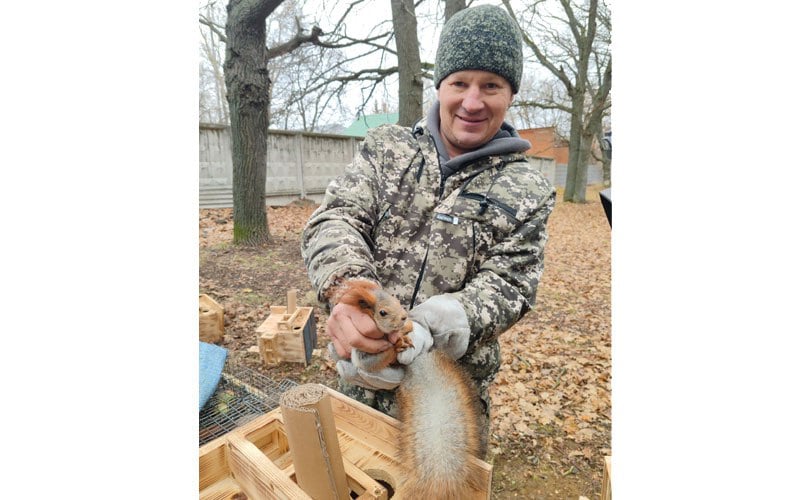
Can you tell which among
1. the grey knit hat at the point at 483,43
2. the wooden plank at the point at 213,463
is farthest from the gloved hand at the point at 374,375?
the grey knit hat at the point at 483,43

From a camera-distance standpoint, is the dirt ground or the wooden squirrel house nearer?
the dirt ground

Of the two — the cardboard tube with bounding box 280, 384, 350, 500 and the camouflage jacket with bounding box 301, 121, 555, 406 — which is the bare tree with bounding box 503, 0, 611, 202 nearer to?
the camouflage jacket with bounding box 301, 121, 555, 406

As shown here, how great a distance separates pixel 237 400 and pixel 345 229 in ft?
3.47

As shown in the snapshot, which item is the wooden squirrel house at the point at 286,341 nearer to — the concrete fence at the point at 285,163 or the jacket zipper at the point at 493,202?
the concrete fence at the point at 285,163

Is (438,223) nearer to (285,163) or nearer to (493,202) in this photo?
(493,202)

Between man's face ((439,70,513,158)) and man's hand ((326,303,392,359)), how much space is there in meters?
0.51

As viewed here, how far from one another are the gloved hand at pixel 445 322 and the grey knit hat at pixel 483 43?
1.70 ft

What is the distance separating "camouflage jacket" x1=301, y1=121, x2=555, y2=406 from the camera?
33.0 inches

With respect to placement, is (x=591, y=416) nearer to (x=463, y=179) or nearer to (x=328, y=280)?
(x=463, y=179)

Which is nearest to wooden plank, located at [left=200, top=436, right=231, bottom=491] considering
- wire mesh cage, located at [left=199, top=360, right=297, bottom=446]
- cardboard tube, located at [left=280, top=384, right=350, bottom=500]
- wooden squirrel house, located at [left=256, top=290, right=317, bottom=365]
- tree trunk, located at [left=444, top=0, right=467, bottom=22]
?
cardboard tube, located at [left=280, top=384, right=350, bottom=500]

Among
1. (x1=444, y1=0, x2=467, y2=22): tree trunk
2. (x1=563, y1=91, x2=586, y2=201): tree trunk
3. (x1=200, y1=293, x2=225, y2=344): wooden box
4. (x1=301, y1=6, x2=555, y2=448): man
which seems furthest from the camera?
(x1=200, y1=293, x2=225, y2=344): wooden box

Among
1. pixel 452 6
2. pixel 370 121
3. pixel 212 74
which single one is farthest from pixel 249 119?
pixel 452 6
